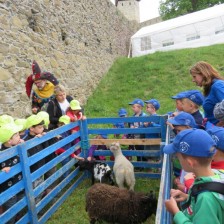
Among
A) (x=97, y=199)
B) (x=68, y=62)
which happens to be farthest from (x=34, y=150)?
(x=68, y=62)

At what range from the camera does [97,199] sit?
3416 mm

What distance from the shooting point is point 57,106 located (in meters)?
5.04

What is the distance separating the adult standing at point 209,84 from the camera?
3.26 m

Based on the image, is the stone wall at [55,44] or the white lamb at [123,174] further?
the stone wall at [55,44]

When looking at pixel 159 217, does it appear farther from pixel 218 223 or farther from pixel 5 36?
pixel 5 36

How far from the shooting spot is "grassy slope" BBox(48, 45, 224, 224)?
36.0 ft

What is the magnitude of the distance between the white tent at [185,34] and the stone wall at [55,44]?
4.03 metres

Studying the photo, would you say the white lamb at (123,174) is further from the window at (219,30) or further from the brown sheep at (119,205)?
the window at (219,30)

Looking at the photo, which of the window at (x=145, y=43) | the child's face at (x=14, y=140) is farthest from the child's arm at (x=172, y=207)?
the window at (x=145, y=43)

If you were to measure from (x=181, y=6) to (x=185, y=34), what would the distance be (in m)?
19.0

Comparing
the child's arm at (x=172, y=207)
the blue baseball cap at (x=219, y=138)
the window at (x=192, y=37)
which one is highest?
the window at (x=192, y=37)

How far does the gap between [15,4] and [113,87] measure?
709 cm

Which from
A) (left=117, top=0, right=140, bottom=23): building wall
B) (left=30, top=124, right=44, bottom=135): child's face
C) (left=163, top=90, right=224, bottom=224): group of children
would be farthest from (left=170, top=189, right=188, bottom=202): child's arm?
(left=117, top=0, right=140, bottom=23): building wall

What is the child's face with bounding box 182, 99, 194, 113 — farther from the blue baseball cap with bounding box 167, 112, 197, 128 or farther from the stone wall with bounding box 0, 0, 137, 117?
the stone wall with bounding box 0, 0, 137, 117
